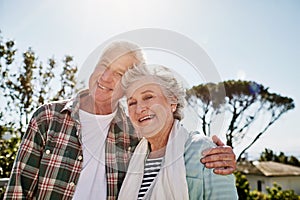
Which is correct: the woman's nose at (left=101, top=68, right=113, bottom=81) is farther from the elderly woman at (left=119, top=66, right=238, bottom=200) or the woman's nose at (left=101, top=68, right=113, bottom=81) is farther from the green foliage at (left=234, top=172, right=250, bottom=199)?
the green foliage at (left=234, top=172, right=250, bottom=199)

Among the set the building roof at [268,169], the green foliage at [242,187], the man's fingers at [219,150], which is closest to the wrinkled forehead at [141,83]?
the man's fingers at [219,150]

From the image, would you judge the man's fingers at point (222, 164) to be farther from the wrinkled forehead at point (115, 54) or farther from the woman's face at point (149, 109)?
the wrinkled forehead at point (115, 54)

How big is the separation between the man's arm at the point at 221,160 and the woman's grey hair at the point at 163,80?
314 millimetres

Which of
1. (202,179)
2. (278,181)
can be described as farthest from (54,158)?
(278,181)

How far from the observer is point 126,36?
1.63 metres

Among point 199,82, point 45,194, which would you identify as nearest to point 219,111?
point 199,82

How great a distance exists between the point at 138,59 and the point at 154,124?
0.30m

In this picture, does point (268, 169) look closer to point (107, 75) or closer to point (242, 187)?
point (242, 187)

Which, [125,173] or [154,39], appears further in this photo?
[125,173]

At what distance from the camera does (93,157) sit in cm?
169

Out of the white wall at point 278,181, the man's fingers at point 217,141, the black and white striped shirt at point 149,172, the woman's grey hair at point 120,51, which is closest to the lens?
the man's fingers at point 217,141

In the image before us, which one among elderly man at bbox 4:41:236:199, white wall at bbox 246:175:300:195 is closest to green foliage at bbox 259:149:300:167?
white wall at bbox 246:175:300:195

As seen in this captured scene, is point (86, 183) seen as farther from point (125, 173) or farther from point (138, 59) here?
point (138, 59)

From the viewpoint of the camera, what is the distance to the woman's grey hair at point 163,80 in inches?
62.1
